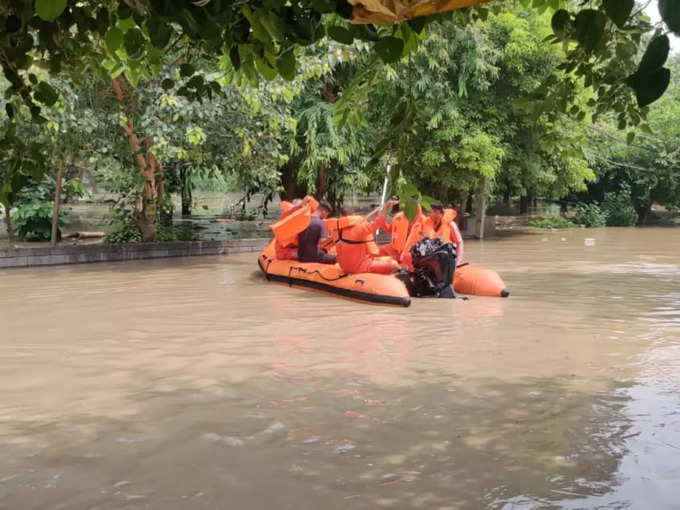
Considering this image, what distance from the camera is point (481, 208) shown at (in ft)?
88.8

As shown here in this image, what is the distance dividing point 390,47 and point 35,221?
1837 cm

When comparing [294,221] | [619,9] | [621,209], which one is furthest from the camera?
[621,209]

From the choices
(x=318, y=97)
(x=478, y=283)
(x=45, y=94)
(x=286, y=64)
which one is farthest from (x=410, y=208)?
(x=318, y=97)

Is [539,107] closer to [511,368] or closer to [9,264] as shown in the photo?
[511,368]

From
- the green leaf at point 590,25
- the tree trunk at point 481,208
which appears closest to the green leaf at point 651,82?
the green leaf at point 590,25

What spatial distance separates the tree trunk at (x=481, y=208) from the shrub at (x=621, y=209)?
1102cm

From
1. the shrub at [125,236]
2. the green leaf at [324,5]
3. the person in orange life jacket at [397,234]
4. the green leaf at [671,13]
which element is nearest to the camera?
the green leaf at [671,13]

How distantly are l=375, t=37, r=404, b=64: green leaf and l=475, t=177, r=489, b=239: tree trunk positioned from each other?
77.8 feet

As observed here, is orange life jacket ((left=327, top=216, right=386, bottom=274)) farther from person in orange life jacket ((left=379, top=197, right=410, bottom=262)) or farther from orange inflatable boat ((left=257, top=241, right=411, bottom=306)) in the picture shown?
person in orange life jacket ((left=379, top=197, right=410, bottom=262))

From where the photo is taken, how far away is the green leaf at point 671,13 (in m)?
1.58

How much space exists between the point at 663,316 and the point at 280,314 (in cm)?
492

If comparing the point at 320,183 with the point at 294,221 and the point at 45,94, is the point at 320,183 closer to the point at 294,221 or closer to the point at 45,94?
the point at 294,221

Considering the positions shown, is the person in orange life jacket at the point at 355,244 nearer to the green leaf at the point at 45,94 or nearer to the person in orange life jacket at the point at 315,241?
the person in orange life jacket at the point at 315,241

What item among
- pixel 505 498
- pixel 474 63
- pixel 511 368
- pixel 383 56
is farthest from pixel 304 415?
pixel 474 63
